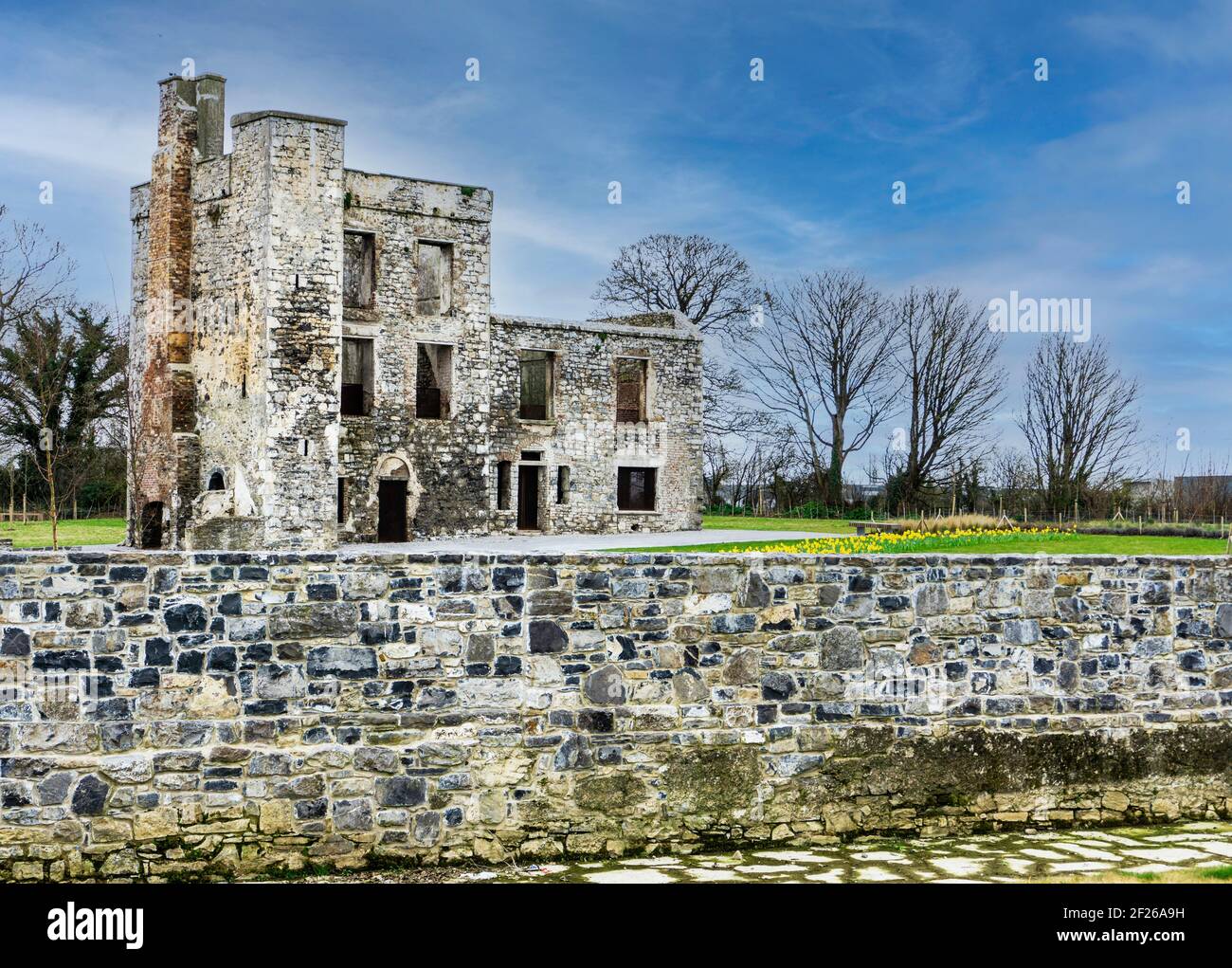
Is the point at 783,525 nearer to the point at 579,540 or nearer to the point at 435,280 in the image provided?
the point at 579,540

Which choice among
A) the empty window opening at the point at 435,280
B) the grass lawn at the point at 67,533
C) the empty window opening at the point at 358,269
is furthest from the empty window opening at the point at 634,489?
the grass lawn at the point at 67,533

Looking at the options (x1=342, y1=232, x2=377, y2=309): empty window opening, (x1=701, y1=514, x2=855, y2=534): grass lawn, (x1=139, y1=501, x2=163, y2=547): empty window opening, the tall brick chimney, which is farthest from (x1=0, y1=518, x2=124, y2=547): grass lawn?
(x1=701, y1=514, x2=855, y2=534): grass lawn

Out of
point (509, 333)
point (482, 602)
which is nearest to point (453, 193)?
point (509, 333)

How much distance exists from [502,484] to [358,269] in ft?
23.8

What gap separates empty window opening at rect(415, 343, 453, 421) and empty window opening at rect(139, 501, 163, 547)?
726cm

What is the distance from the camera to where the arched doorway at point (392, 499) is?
34250mm

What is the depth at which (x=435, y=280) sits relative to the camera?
36031 millimetres

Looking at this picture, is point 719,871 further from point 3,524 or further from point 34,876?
point 3,524

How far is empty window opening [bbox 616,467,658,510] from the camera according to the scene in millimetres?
40469

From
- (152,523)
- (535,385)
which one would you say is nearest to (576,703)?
(152,523)

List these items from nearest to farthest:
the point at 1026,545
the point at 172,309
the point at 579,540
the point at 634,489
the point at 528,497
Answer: the point at 1026,545 → the point at 172,309 → the point at 579,540 → the point at 528,497 → the point at 634,489

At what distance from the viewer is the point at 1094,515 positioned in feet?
126

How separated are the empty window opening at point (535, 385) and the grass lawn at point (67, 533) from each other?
1177 cm

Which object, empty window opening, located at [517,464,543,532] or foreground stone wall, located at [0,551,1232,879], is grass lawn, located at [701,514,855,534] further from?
foreground stone wall, located at [0,551,1232,879]
